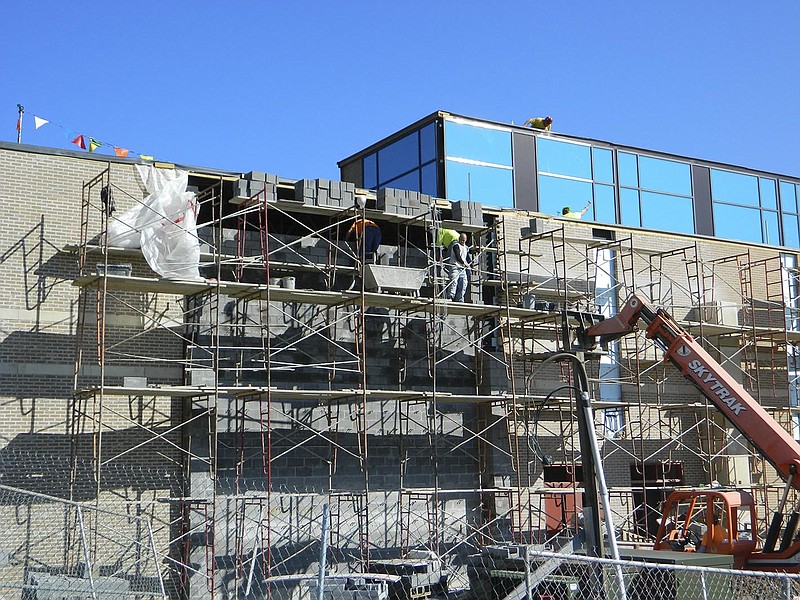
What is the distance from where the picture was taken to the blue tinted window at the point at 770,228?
105ft

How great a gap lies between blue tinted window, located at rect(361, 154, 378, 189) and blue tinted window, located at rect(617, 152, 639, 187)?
24.0ft

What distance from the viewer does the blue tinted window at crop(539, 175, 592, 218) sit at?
28344 millimetres

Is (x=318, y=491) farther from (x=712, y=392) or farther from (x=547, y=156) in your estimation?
(x=547, y=156)

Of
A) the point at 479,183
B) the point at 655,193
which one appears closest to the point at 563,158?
the point at 479,183

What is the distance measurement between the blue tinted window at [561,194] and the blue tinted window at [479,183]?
1054 mm

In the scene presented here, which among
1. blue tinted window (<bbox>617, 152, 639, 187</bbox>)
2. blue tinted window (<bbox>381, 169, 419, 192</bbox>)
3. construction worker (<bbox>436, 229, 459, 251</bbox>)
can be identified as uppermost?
blue tinted window (<bbox>617, 152, 639, 187</bbox>)

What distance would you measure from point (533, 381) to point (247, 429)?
305 inches

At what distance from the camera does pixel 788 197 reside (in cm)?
3309

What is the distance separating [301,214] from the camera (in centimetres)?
2236

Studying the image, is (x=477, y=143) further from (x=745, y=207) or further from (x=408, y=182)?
(x=745, y=207)

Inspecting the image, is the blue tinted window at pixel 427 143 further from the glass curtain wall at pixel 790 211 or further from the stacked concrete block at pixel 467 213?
the glass curtain wall at pixel 790 211

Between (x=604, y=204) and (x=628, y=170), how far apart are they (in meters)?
1.68

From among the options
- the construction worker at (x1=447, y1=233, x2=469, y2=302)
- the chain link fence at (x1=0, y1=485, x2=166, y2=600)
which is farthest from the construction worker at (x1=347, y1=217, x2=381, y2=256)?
the chain link fence at (x1=0, y1=485, x2=166, y2=600)

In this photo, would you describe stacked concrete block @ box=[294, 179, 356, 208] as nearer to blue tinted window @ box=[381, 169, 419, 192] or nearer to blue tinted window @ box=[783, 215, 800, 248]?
blue tinted window @ box=[381, 169, 419, 192]
